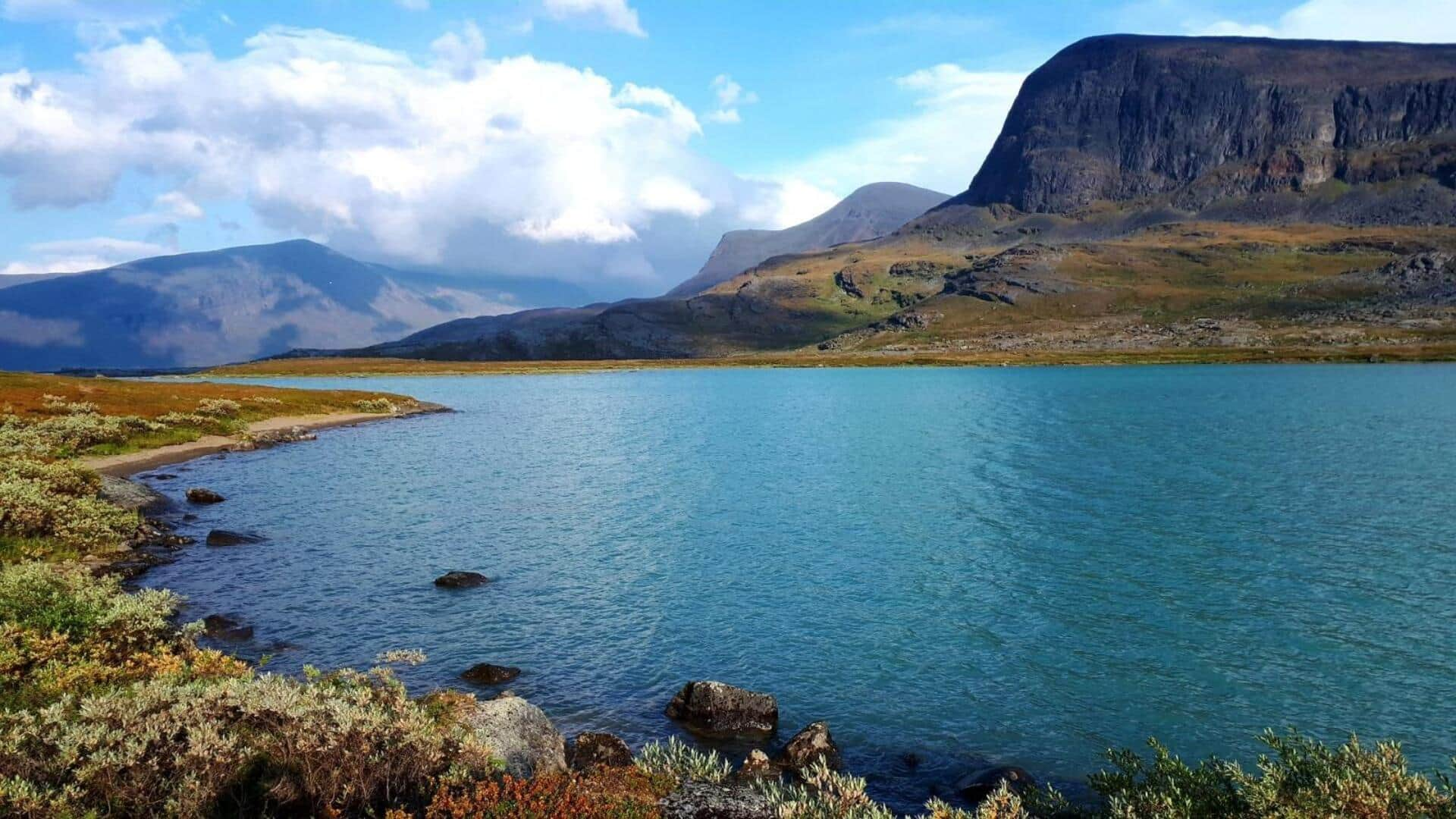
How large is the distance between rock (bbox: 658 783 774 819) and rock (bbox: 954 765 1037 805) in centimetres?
678

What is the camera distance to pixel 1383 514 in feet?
150

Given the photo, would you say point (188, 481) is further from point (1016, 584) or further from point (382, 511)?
point (1016, 584)

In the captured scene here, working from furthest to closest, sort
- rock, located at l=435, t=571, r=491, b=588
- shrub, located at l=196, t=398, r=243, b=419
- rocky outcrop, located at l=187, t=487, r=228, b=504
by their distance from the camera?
shrub, located at l=196, t=398, r=243, b=419, rocky outcrop, located at l=187, t=487, r=228, b=504, rock, located at l=435, t=571, r=491, b=588

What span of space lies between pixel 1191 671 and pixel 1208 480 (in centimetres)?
3842

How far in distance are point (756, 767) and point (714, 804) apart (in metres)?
5.69

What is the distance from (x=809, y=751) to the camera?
67.8 feet

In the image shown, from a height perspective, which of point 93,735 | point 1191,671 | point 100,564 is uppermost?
point 93,735

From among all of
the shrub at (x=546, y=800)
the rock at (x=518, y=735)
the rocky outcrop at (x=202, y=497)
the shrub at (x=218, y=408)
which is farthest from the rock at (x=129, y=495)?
the shrub at (x=218, y=408)

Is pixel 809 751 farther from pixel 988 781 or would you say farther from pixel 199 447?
pixel 199 447

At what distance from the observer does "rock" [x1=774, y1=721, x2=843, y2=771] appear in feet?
67.2

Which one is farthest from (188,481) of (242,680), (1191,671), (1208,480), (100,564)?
(1208,480)

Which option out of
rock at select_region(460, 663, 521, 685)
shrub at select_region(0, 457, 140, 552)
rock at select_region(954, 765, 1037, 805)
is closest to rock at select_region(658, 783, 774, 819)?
rock at select_region(954, 765, 1037, 805)

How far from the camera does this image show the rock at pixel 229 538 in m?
42.8

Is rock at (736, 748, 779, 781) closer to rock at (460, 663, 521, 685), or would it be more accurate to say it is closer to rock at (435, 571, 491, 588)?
rock at (460, 663, 521, 685)
